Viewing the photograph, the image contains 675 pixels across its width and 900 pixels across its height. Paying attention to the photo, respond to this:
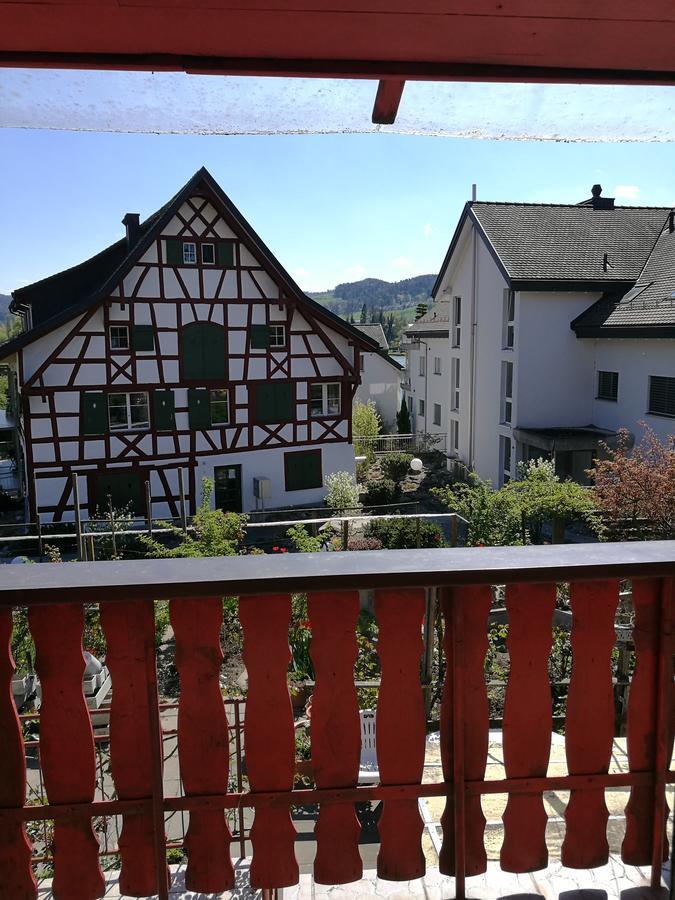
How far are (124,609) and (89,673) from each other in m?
5.34

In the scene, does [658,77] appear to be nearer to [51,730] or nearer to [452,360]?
[51,730]

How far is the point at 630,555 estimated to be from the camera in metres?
1.52

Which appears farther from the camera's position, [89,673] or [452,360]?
[452,360]

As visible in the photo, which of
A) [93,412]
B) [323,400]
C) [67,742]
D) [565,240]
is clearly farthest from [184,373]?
[67,742]

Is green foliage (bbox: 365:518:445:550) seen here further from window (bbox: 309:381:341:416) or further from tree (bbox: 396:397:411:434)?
tree (bbox: 396:397:411:434)

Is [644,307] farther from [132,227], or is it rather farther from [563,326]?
[132,227]

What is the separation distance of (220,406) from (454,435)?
864 cm

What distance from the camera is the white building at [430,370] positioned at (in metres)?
27.0

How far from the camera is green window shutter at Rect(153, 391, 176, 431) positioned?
20.4m

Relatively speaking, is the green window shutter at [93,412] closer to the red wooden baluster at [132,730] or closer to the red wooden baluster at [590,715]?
the red wooden baluster at [132,730]

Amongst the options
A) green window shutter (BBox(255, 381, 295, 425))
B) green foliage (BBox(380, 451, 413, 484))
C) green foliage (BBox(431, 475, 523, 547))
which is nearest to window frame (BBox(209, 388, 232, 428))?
green window shutter (BBox(255, 381, 295, 425))

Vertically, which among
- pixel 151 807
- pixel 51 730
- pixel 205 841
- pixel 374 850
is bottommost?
pixel 374 850

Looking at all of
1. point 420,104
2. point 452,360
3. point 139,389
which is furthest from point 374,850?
point 452,360

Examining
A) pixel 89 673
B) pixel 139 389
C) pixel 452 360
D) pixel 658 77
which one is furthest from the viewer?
pixel 452 360
